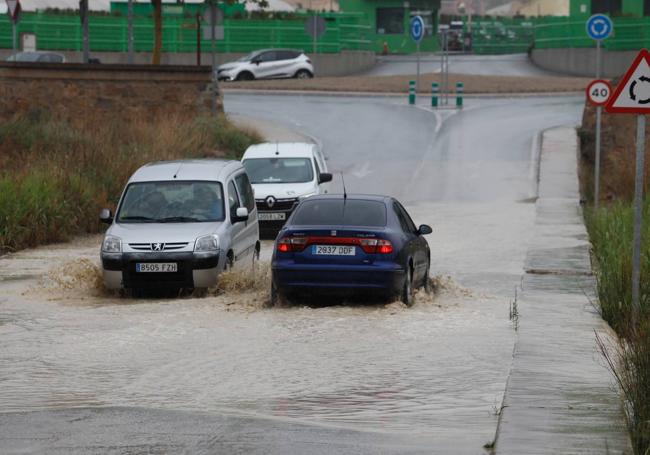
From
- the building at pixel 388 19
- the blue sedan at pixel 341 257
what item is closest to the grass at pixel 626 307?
the blue sedan at pixel 341 257

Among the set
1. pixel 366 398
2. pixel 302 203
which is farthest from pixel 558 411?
pixel 302 203

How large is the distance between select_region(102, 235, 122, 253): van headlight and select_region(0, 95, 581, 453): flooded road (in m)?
0.67

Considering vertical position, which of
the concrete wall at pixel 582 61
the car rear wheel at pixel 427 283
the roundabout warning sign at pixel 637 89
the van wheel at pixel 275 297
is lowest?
the car rear wheel at pixel 427 283

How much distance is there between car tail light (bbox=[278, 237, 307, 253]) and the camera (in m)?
16.4

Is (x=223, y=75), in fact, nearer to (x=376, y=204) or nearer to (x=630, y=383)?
(x=376, y=204)

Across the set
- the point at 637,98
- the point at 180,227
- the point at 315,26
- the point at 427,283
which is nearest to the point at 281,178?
the point at 427,283

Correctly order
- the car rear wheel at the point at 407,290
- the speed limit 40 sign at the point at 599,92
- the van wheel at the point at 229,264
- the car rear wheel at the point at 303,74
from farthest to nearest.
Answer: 1. the car rear wheel at the point at 303,74
2. the speed limit 40 sign at the point at 599,92
3. the van wheel at the point at 229,264
4. the car rear wheel at the point at 407,290

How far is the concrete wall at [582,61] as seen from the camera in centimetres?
6612

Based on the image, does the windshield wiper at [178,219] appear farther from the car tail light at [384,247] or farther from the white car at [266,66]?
Result: the white car at [266,66]

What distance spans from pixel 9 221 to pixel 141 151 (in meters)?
7.39

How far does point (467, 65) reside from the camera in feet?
251

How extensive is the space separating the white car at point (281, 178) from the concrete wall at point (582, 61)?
123 feet

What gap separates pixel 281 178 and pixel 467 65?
5040cm

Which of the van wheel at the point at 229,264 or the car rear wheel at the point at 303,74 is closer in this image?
the van wheel at the point at 229,264
